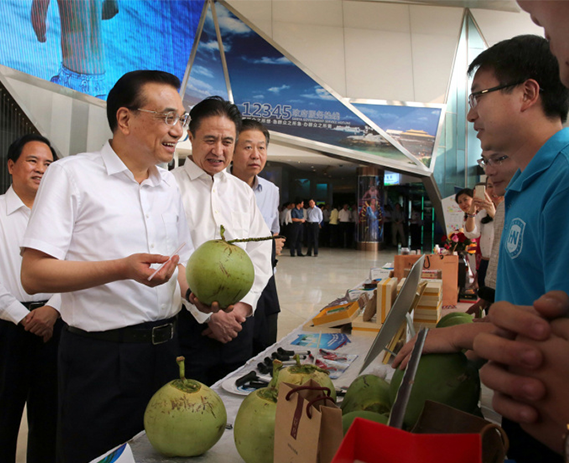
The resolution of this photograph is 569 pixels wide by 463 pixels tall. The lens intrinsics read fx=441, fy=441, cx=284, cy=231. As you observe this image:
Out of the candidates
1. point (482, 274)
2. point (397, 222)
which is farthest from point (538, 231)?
point (397, 222)

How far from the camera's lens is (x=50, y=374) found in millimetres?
2320

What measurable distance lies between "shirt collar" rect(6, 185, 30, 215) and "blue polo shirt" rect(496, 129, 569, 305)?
2355mm

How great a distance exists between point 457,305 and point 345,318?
1.23 m

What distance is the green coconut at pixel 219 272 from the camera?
1139 millimetres

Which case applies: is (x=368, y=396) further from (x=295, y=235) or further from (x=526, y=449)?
(x=295, y=235)

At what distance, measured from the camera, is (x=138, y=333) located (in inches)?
59.4

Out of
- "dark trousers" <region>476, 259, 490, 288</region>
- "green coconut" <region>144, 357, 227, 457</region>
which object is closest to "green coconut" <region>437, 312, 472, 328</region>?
"green coconut" <region>144, 357, 227, 457</region>

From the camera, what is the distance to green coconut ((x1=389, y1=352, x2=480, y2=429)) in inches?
32.6

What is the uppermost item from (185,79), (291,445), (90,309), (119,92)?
(185,79)

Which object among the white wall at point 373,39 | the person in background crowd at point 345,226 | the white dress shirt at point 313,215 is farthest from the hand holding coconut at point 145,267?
the person in background crowd at point 345,226

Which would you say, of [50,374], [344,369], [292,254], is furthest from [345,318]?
[292,254]

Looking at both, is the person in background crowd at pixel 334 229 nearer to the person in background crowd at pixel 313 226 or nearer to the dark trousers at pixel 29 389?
the person in background crowd at pixel 313 226

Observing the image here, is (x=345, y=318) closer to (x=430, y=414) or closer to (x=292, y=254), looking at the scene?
(x=430, y=414)

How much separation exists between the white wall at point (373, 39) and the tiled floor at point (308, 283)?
4.99 meters
